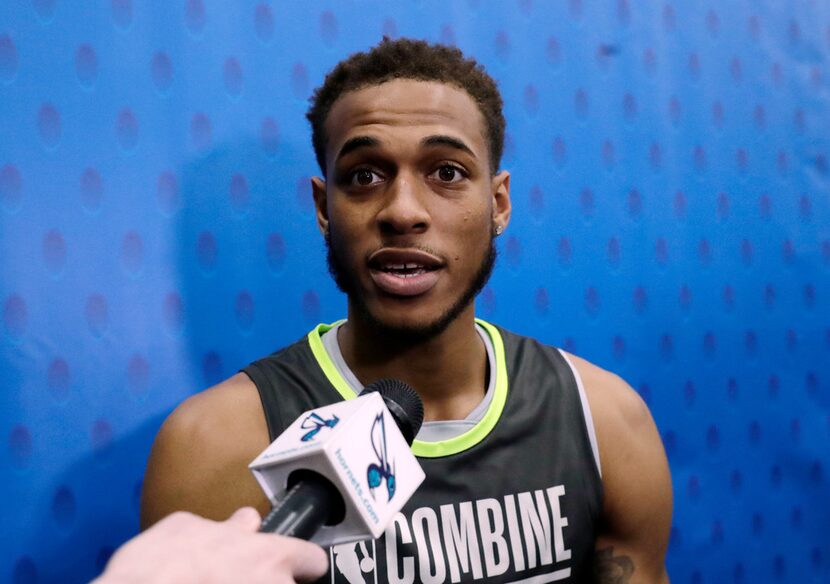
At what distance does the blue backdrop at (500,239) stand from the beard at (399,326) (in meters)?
0.17

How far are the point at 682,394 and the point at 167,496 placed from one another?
3.24 ft

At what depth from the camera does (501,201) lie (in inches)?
44.5

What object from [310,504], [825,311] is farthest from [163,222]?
[825,311]

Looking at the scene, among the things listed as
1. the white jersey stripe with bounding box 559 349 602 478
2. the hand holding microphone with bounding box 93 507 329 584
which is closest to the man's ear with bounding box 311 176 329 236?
the white jersey stripe with bounding box 559 349 602 478

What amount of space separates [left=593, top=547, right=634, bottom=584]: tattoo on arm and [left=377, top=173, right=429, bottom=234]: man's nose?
54 cm

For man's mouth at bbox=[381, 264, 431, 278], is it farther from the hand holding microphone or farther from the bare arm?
the hand holding microphone

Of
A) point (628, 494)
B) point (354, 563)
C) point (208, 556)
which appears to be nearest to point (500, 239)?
point (628, 494)

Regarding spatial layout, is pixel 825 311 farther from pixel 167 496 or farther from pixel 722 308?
pixel 167 496

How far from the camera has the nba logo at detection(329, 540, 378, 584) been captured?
88 cm

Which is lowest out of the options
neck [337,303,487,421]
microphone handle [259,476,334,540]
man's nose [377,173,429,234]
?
microphone handle [259,476,334,540]

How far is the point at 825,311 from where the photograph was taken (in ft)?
5.24

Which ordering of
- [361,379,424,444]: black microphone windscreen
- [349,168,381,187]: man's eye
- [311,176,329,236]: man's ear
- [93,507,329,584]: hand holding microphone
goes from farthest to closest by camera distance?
1. [311,176,329,236]: man's ear
2. [349,168,381,187]: man's eye
3. [361,379,424,444]: black microphone windscreen
4. [93,507,329,584]: hand holding microphone

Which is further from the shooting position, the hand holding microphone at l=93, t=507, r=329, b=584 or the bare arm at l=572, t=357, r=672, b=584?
the bare arm at l=572, t=357, r=672, b=584

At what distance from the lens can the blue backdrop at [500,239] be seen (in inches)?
38.5
